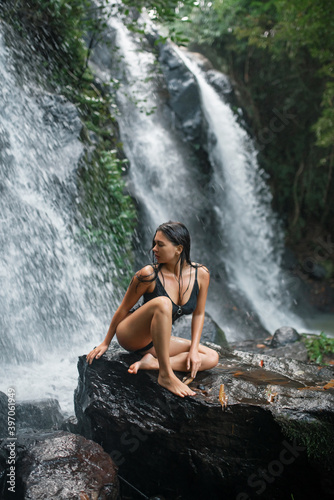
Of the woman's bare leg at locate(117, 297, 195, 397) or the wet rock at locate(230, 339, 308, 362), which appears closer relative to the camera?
the woman's bare leg at locate(117, 297, 195, 397)

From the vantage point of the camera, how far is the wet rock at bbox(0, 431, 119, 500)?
217 centimetres

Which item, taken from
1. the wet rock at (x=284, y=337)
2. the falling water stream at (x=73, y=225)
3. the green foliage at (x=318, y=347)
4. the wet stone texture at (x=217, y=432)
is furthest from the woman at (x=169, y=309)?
the wet rock at (x=284, y=337)

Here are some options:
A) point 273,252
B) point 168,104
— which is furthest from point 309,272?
point 168,104

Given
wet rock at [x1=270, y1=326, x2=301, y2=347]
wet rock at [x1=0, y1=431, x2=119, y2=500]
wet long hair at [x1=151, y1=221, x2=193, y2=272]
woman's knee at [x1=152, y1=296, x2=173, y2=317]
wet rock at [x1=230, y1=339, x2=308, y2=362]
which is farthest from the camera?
wet rock at [x1=270, y1=326, x2=301, y2=347]

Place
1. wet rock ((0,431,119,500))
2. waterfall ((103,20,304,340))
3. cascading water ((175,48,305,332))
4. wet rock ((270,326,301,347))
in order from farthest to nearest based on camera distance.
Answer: cascading water ((175,48,305,332)), waterfall ((103,20,304,340)), wet rock ((270,326,301,347)), wet rock ((0,431,119,500))

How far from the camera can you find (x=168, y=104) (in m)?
10.6

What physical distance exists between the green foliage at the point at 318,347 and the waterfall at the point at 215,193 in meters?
2.18

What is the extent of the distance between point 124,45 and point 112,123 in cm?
511

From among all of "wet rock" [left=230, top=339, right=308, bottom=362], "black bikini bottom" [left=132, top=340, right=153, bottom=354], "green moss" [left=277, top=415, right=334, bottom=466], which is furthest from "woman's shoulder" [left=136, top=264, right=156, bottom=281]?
"wet rock" [left=230, top=339, right=308, bottom=362]

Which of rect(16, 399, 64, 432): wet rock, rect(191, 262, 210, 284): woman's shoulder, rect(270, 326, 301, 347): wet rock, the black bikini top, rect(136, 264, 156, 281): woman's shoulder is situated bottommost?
rect(270, 326, 301, 347): wet rock

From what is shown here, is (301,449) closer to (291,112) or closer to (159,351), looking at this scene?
(159,351)

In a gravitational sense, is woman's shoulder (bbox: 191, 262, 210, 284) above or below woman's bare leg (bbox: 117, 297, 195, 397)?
above

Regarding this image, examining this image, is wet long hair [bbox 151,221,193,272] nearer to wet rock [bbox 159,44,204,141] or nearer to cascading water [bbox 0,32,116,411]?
cascading water [bbox 0,32,116,411]

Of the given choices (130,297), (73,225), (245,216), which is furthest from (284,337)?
(245,216)
